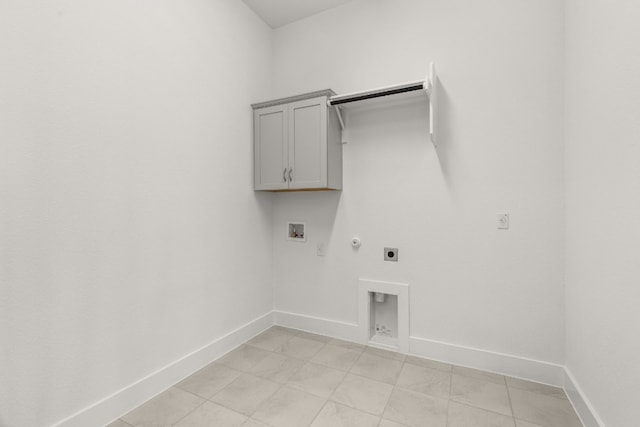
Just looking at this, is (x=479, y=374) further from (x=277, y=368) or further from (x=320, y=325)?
(x=277, y=368)

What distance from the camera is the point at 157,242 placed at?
6.26 feet

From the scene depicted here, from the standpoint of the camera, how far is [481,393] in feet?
6.15

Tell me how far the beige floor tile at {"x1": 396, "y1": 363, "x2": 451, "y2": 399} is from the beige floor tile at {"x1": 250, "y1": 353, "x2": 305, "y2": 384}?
759 millimetres

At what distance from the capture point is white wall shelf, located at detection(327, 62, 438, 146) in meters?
2.07

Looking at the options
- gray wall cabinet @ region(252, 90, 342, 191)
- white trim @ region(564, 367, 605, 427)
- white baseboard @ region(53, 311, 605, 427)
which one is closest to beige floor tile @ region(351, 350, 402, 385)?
white baseboard @ region(53, 311, 605, 427)

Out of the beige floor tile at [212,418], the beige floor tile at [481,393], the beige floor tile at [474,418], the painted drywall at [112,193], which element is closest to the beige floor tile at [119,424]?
the painted drywall at [112,193]

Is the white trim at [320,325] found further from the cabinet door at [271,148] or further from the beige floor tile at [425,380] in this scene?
the cabinet door at [271,148]

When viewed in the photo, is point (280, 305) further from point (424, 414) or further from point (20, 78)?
point (20, 78)

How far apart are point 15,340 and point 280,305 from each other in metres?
1.98

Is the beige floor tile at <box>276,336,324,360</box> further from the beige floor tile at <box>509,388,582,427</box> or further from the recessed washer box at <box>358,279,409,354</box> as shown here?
the beige floor tile at <box>509,388,582,427</box>

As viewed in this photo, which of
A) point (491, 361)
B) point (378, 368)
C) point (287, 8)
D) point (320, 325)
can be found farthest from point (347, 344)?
point (287, 8)

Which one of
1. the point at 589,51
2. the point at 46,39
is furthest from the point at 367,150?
the point at 46,39

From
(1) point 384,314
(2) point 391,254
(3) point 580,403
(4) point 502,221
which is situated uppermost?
(4) point 502,221

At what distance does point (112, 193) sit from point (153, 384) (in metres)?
1.23
